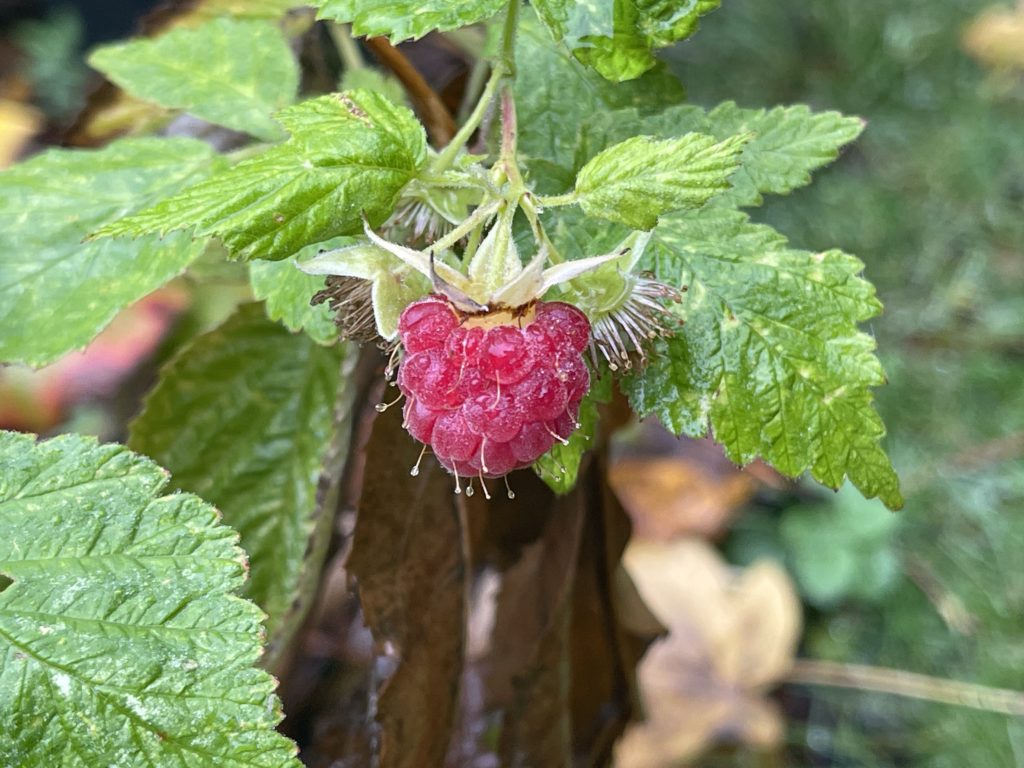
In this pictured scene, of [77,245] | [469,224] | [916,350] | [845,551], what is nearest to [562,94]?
[469,224]

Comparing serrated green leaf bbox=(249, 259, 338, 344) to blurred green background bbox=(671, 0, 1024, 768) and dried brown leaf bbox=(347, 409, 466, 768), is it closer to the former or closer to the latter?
dried brown leaf bbox=(347, 409, 466, 768)

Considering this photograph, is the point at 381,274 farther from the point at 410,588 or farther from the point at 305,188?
the point at 410,588

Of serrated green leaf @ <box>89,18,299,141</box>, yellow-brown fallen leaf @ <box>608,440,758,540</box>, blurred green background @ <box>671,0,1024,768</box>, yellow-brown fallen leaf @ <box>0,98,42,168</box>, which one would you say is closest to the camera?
serrated green leaf @ <box>89,18,299,141</box>

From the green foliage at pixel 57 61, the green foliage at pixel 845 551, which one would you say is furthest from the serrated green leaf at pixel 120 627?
the green foliage at pixel 57 61

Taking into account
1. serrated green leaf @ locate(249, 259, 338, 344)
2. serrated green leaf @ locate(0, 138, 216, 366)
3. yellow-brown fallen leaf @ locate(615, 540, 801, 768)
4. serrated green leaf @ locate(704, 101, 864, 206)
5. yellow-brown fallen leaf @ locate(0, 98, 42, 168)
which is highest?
serrated green leaf @ locate(0, 138, 216, 366)

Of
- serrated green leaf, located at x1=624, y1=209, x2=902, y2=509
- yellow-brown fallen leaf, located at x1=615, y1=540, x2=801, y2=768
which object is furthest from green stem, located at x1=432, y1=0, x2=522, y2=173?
yellow-brown fallen leaf, located at x1=615, y1=540, x2=801, y2=768
